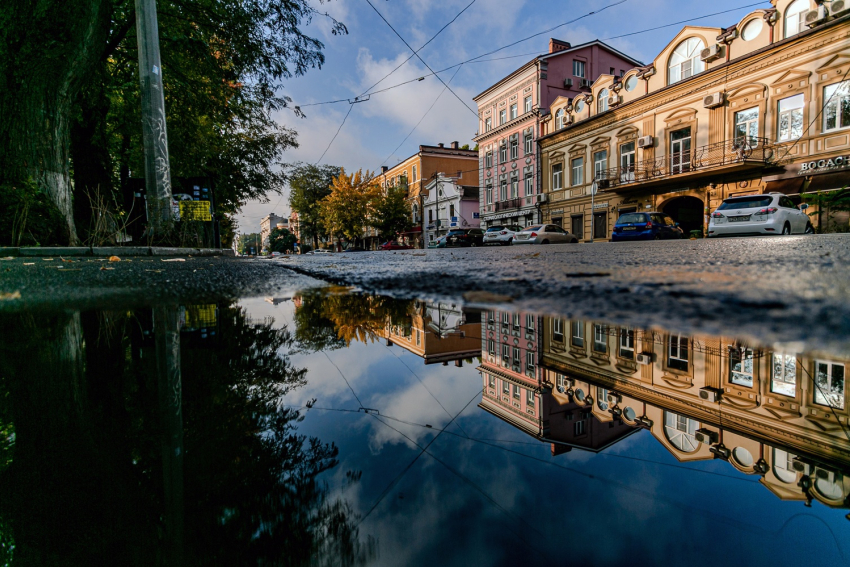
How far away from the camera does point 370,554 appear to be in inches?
18.5

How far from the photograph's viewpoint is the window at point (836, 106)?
12.2m

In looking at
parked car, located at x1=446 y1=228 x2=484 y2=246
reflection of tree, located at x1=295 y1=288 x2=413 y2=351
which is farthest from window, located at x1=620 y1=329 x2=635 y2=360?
parked car, located at x1=446 y1=228 x2=484 y2=246

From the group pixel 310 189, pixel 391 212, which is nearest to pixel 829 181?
pixel 391 212

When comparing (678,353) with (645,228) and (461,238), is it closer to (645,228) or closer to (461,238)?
(645,228)

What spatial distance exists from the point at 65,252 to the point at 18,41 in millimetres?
3533

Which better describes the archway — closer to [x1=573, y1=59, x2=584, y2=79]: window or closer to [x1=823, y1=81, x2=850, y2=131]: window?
[x1=823, y1=81, x2=850, y2=131]: window

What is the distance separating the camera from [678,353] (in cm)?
87

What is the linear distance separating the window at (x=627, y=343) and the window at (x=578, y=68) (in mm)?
28638

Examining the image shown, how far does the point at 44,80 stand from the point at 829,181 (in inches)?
766

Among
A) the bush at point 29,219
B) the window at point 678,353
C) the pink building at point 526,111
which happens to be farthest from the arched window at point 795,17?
the bush at point 29,219

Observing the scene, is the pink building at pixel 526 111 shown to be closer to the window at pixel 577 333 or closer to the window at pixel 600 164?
the window at pixel 600 164

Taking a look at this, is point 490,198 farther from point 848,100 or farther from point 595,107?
point 848,100

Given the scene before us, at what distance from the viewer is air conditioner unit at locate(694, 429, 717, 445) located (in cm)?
65

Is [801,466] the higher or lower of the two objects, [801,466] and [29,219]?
the lower
